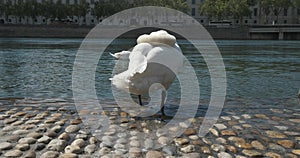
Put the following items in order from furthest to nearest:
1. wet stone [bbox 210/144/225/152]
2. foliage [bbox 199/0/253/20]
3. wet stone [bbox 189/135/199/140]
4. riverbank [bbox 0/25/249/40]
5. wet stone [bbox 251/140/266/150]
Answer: foliage [bbox 199/0/253/20] < riverbank [bbox 0/25/249/40] < wet stone [bbox 189/135/199/140] < wet stone [bbox 251/140/266/150] < wet stone [bbox 210/144/225/152]

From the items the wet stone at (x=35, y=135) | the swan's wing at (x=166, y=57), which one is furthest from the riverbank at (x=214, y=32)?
the wet stone at (x=35, y=135)

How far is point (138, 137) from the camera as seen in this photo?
629cm

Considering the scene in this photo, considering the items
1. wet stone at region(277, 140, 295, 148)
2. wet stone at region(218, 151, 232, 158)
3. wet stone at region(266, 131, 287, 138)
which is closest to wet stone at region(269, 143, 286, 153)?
wet stone at region(277, 140, 295, 148)

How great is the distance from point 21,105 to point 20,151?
3.83m

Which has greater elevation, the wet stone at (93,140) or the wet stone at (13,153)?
the wet stone at (13,153)

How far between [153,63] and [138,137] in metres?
1.58

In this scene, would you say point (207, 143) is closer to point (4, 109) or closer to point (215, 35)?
point (4, 109)

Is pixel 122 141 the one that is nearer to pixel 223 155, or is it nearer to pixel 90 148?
pixel 90 148

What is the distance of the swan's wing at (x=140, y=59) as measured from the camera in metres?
7.27

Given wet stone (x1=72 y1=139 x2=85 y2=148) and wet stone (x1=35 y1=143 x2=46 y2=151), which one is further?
wet stone (x1=72 y1=139 x2=85 y2=148)

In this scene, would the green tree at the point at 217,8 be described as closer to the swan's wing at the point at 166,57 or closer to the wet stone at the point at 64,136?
the swan's wing at the point at 166,57

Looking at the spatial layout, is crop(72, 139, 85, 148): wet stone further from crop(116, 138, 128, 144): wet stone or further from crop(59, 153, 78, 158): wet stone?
crop(116, 138, 128, 144): wet stone

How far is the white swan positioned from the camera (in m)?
7.23

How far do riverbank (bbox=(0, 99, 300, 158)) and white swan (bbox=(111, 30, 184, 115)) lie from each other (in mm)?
743
